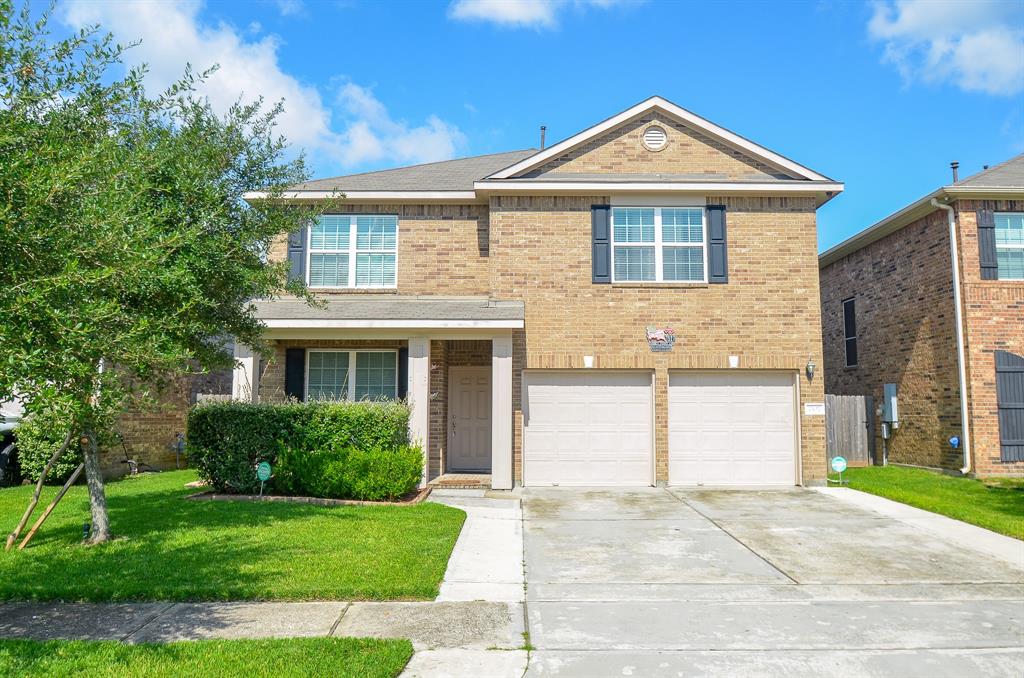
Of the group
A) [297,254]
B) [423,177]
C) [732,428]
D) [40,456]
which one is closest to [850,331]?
[732,428]

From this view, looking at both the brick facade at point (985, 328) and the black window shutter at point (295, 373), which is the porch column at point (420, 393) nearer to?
the black window shutter at point (295, 373)

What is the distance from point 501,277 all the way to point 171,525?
718 centimetres

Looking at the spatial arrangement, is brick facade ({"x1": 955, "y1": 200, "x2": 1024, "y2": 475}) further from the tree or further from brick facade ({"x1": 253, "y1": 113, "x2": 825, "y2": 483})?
the tree

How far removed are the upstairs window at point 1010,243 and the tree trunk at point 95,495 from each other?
53.6ft

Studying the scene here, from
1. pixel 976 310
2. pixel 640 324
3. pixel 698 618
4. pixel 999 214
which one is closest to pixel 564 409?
pixel 640 324

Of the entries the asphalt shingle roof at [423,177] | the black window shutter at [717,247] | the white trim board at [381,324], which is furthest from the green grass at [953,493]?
the asphalt shingle roof at [423,177]

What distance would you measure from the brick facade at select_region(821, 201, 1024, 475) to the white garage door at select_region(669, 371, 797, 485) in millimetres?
3971

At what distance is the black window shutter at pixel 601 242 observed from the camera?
13266 millimetres

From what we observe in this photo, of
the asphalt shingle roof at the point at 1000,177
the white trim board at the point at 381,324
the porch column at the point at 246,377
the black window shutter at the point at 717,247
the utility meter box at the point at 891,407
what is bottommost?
the utility meter box at the point at 891,407

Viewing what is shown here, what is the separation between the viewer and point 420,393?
1236cm

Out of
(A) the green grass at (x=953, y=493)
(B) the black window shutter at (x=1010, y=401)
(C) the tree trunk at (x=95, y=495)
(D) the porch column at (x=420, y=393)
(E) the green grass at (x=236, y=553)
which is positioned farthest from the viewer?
(B) the black window shutter at (x=1010, y=401)

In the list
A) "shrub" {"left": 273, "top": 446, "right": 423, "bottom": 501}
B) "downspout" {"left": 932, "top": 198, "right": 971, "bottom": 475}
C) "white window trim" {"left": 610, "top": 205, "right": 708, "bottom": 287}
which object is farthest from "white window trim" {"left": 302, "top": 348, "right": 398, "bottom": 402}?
"downspout" {"left": 932, "top": 198, "right": 971, "bottom": 475}

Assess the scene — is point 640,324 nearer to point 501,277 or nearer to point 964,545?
point 501,277

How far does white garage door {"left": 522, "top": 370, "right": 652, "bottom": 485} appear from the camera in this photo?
13141mm
